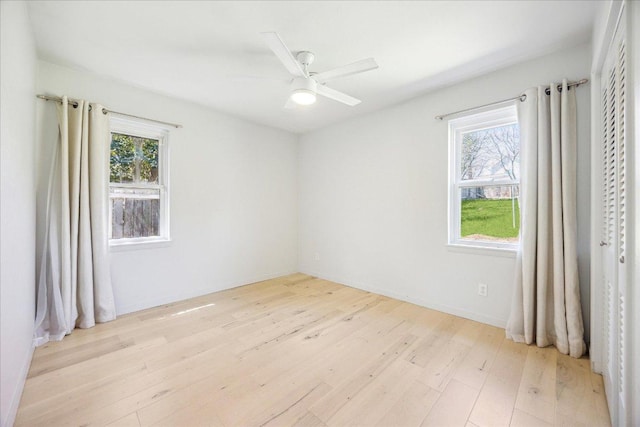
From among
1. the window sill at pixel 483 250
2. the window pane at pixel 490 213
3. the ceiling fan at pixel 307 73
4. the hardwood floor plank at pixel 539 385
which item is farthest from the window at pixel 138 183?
the hardwood floor plank at pixel 539 385

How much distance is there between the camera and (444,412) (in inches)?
58.9

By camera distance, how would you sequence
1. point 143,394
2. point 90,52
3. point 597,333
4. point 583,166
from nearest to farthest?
1. point 143,394
2. point 597,333
3. point 583,166
4. point 90,52

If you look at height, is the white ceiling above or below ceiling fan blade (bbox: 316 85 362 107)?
above

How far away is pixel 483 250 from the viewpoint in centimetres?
262

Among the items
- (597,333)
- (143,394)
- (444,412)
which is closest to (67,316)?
(143,394)

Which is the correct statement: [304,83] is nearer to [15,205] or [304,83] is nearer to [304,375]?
[15,205]

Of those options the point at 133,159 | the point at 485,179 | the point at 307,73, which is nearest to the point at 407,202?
the point at 485,179

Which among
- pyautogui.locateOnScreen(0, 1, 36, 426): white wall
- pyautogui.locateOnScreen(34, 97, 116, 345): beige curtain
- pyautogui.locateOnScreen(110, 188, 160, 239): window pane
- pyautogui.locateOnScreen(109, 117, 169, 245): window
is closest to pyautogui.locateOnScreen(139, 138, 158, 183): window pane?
pyautogui.locateOnScreen(109, 117, 169, 245): window

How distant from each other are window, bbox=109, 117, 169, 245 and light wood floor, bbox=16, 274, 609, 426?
98 cm

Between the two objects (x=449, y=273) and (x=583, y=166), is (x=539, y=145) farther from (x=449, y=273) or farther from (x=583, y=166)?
(x=449, y=273)

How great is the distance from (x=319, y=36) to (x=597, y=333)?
9.32 ft

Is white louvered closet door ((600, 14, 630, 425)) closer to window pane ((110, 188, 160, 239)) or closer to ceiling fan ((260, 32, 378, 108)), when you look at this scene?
ceiling fan ((260, 32, 378, 108))

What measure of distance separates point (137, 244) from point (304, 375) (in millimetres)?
2337

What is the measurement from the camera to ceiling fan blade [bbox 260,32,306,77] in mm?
1580
